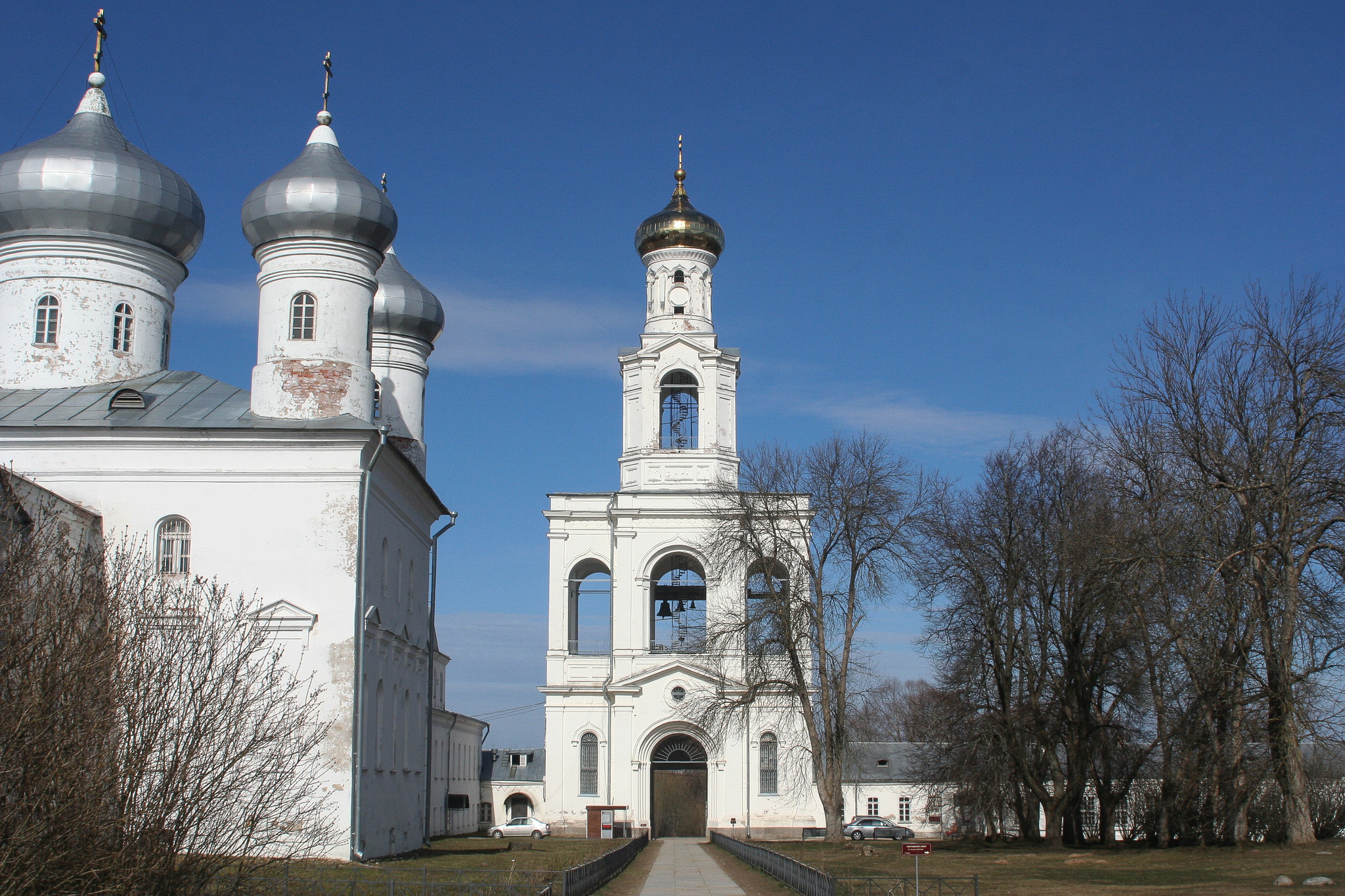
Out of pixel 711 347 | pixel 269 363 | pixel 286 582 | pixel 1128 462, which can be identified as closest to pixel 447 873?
pixel 286 582

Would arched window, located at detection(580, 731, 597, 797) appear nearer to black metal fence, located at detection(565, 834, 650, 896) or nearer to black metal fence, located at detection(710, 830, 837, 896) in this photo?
black metal fence, located at detection(710, 830, 837, 896)

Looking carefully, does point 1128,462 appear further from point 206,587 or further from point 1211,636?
point 206,587

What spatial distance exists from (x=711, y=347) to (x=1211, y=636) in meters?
20.5

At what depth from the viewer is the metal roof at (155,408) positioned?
840 inches

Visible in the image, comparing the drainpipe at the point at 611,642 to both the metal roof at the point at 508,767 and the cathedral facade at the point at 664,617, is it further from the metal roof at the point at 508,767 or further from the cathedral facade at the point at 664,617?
the metal roof at the point at 508,767

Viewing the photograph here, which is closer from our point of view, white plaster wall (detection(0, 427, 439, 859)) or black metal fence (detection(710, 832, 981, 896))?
black metal fence (detection(710, 832, 981, 896))

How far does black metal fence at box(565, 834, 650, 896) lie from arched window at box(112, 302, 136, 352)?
13448 mm

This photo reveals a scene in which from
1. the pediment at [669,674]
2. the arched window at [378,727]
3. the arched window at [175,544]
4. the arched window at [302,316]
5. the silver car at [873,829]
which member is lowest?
the silver car at [873,829]

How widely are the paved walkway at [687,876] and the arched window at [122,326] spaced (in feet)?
46.5

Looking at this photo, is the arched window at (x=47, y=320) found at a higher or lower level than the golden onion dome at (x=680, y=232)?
lower

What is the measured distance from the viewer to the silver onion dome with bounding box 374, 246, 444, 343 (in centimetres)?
3231

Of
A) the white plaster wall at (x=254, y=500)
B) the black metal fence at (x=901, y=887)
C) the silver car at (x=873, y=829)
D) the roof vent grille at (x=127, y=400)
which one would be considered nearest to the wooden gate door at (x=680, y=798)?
the silver car at (x=873, y=829)

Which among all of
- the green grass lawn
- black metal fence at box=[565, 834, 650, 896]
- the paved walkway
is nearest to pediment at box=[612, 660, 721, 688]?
the paved walkway

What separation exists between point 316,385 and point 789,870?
11.6 metres
